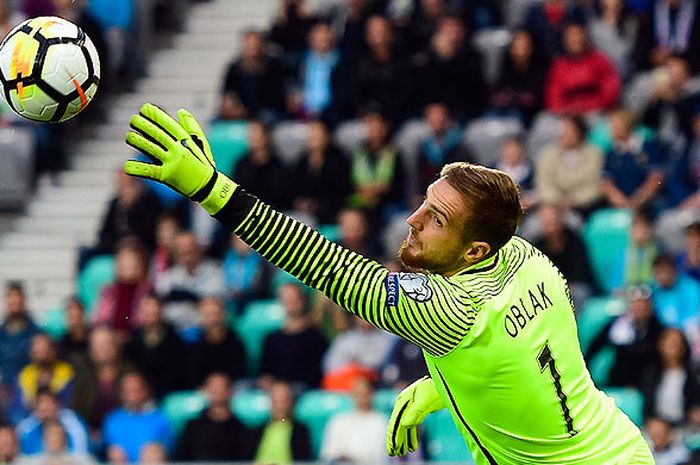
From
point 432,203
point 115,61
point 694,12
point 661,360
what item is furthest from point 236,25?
point 432,203

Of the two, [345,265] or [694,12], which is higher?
[694,12]

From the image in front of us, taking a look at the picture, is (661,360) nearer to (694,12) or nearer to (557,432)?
(694,12)

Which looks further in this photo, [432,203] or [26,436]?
[26,436]

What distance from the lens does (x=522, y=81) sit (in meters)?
13.5

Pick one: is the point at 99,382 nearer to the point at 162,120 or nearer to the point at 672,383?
the point at 672,383

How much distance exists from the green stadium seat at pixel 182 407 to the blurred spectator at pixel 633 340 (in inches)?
125

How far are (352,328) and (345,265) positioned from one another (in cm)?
725

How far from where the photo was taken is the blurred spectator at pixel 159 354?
41.3ft

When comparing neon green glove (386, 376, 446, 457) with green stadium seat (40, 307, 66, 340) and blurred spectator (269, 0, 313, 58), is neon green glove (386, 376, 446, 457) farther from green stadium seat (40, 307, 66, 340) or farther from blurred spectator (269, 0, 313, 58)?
blurred spectator (269, 0, 313, 58)

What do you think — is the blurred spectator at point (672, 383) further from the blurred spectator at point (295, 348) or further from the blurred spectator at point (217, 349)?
the blurred spectator at point (217, 349)

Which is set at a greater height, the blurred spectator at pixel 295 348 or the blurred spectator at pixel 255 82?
the blurred spectator at pixel 255 82

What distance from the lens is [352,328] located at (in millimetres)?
12156

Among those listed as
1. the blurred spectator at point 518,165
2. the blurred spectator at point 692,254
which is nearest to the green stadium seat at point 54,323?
the blurred spectator at point 518,165

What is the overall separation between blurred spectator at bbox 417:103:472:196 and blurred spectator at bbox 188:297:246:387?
211 cm
